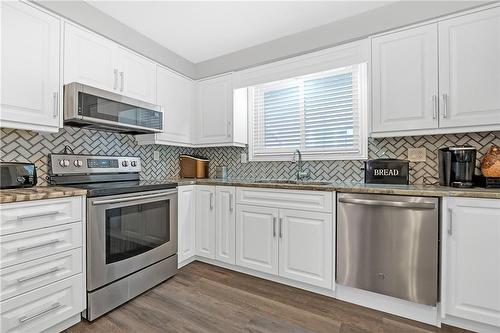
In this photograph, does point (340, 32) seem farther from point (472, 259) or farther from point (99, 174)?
point (99, 174)

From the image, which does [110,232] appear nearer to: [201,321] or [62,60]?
[201,321]

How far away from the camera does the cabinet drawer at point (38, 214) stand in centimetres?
133

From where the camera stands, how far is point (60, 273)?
1542mm

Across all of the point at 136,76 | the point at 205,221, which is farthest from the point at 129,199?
the point at 136,76

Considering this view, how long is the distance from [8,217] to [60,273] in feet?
1.53

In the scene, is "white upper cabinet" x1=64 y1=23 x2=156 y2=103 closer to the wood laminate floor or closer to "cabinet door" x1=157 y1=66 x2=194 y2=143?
"cabinet door" x1=157 y1=66 x2=194 y2=143

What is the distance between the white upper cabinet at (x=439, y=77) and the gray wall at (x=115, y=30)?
207 centimetres

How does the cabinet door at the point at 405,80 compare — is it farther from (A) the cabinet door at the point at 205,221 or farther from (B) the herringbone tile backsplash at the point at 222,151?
(A) the cabinet door at the point at 205,221

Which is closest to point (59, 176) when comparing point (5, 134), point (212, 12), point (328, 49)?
point (5, 134)

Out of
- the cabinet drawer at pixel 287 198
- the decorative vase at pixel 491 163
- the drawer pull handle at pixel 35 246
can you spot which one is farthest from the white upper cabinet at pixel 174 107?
the decorative vase at pixel 491 163

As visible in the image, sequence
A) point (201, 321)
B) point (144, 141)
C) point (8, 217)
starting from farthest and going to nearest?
point (144, 141) < point (201, 321) < point (8, 217)

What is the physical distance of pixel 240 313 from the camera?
1767 millimetres

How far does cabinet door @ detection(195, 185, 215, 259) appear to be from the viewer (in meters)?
2.58

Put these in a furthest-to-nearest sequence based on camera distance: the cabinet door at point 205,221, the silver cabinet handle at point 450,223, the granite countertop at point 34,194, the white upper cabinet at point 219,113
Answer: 1. the white upper cabinet at point 219,113
2. the cabinet door at point 205,221
3. the silver cabinet handle at point 450,223
4. the granite countertop at point 34,194
